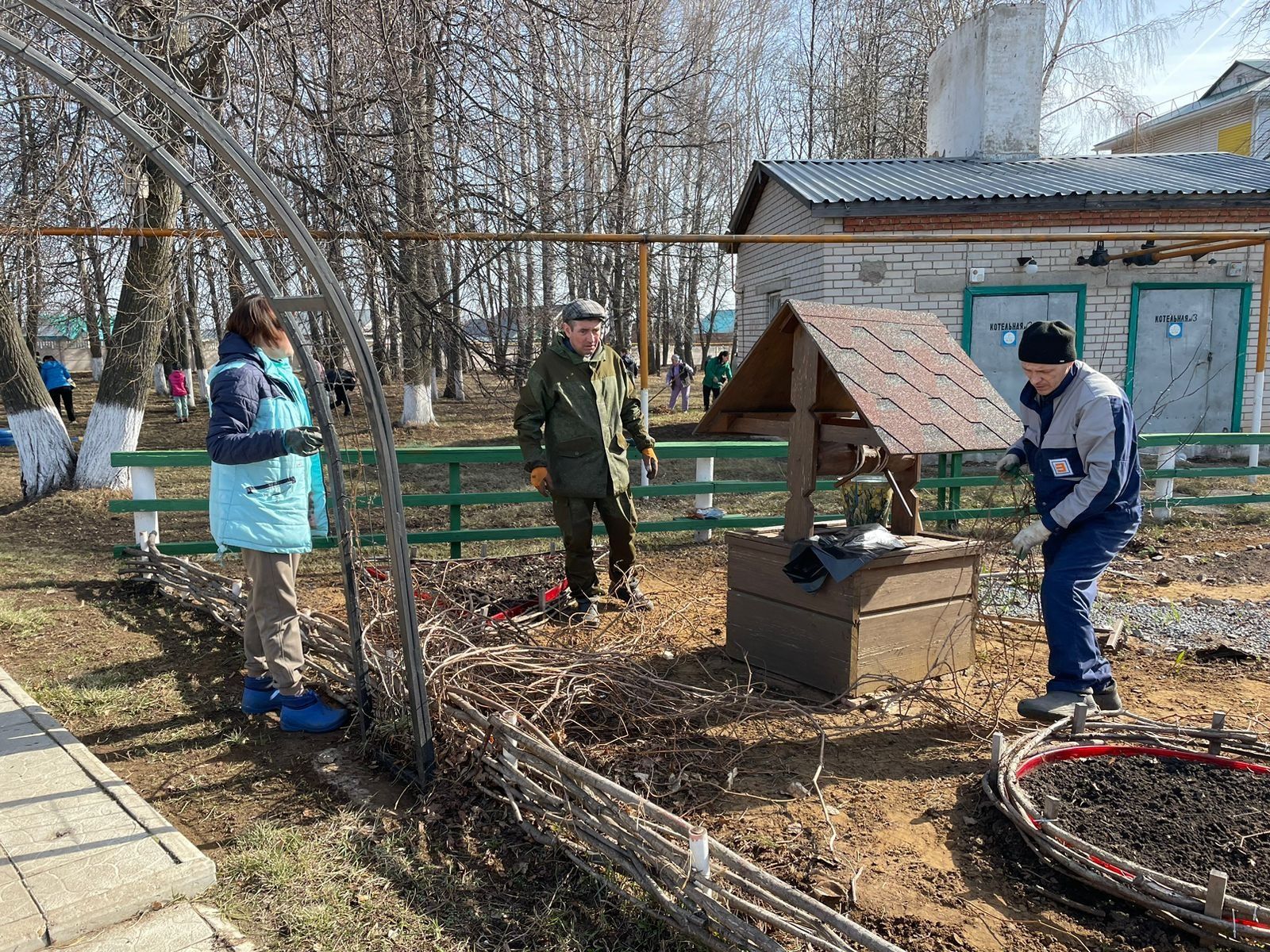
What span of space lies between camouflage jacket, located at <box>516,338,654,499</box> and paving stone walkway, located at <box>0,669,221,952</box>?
2.56 metres

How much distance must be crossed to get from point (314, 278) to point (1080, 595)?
10.4 feet

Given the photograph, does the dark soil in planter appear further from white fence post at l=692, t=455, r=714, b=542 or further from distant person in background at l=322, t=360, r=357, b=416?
white fence post at l=692, t=455, r=714, b=542

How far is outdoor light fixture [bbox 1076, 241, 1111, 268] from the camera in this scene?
10648mm

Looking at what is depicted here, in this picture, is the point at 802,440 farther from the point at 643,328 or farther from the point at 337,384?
the point at 643,328

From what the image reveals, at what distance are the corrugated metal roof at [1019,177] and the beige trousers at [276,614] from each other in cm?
844

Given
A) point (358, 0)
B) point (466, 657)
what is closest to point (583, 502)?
point (466, 657)

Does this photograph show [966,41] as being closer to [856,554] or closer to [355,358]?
[856,554]

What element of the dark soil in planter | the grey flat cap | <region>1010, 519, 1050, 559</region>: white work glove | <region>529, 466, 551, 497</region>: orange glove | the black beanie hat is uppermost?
the grey flat cap

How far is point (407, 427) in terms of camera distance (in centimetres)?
1505

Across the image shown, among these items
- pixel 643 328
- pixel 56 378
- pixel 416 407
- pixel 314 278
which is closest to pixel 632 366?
pixel 643 328

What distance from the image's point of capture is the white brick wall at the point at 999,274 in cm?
1058

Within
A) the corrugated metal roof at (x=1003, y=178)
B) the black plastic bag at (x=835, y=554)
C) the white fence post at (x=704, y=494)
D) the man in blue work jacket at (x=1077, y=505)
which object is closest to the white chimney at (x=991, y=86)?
the corrugated metal roof at (x=1003, y=178)

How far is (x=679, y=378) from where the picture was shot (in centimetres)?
1906

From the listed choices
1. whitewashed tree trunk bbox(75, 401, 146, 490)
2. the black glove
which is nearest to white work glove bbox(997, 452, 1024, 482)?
the black glove
